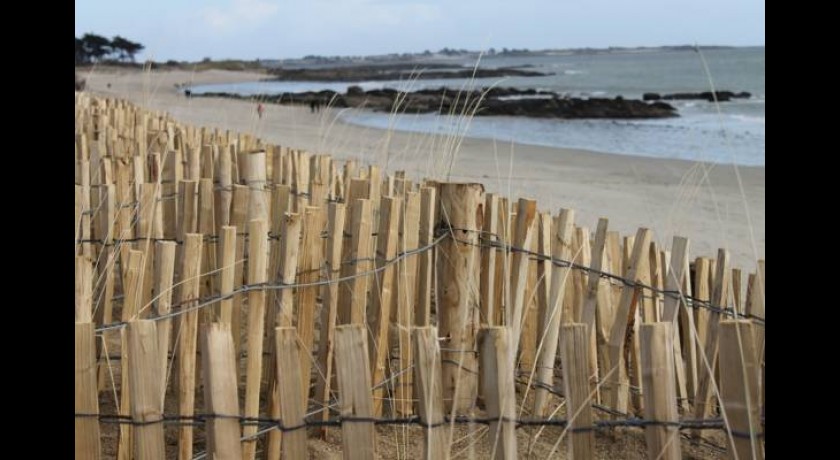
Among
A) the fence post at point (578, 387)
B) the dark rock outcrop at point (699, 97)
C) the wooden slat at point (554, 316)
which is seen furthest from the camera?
the dark rock outcrop at point (699, 97)

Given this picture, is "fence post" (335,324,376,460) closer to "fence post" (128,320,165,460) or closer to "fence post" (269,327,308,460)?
"fence post" (269,327,308,460)

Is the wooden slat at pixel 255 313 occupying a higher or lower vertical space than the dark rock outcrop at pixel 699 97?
lower

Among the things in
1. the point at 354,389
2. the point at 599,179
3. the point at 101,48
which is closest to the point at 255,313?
the point at 354,389

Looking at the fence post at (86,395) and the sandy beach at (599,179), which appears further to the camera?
the sandy beach at (599,179)

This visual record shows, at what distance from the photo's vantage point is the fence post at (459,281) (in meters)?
2.35

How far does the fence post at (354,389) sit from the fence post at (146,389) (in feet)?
1.12

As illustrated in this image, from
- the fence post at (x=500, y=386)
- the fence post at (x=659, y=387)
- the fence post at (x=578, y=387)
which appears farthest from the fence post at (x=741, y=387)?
the fence post at (x=500, y=386)

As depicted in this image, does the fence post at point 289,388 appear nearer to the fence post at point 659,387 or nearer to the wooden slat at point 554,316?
the fence post at point 659,387

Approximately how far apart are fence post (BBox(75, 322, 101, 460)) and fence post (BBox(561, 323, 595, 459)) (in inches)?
34.0

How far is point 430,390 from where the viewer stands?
5.12ft

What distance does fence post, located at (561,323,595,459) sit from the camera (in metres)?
1.60

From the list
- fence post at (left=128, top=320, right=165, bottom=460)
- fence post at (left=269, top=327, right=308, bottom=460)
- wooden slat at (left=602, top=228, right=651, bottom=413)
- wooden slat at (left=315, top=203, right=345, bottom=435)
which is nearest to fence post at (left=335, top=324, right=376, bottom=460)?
fence post at (left=269, top=327, right=308, bottom=460)
